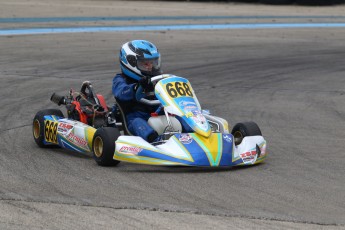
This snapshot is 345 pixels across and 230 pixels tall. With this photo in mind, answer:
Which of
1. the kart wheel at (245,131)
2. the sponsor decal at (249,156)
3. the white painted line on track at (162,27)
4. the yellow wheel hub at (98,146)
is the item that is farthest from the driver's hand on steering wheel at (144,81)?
the white painted line on track at (162,27)

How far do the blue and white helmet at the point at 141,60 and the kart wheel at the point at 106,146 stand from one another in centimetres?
98

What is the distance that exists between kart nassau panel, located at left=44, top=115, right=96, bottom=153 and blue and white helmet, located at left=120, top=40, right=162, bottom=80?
71 cm

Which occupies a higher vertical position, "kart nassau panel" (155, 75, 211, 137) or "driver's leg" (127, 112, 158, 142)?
"kart nassau panel" (155, 75, 211, 137)

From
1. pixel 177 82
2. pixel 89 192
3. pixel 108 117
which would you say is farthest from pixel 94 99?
pixel 89 192

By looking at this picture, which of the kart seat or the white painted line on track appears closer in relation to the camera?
the kart seat

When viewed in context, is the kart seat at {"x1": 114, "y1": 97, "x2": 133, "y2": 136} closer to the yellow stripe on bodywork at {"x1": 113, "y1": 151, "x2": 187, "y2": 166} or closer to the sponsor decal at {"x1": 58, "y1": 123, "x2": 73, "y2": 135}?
the sponsor decal at {"x1": 58, "y1": 123, "x2": 73, "y2": 135}

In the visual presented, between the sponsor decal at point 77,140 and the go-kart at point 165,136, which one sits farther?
the sponsor decal at point 77,140

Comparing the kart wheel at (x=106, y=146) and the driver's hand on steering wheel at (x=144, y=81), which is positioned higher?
the driver's hand on steering wheel at (x=144, y=81)

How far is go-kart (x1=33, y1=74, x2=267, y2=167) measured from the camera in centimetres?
695

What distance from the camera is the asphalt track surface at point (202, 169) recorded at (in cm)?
547

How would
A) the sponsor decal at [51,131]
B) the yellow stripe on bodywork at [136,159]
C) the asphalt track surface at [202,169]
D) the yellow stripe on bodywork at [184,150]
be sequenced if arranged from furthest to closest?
the sponsor decal at [51,131] < the yellow stripe on bodywork at [136,159] < the yellow stripe on bodywork at [184,150] < the asphalt track surface at [202,169]

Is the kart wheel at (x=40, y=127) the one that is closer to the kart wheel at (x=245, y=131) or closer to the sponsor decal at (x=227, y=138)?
the kart wheel at (x=245, y=131)

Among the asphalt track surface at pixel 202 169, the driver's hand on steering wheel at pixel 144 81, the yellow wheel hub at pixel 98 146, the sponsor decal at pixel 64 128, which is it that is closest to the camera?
the asphalt track surface at pixel 202 169

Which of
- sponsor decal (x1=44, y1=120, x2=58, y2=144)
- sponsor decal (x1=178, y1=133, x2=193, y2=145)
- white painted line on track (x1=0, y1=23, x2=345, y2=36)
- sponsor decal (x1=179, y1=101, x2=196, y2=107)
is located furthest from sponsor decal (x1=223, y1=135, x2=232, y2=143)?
white painted line on track (x1=0, y1=23, x2=345, y2=36)
